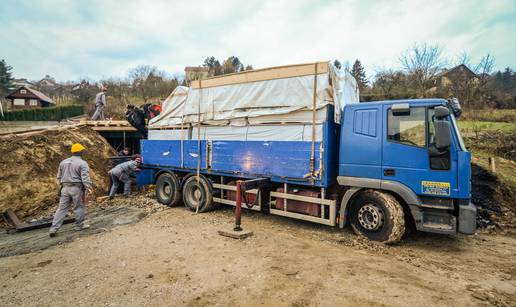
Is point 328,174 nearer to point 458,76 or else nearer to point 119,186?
point 119,186

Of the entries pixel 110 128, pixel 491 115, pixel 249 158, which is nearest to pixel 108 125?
pixel 110 128

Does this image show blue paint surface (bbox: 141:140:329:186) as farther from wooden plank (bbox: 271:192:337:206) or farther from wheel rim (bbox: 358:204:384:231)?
wheel rim (bbox: 358:204:384:231)

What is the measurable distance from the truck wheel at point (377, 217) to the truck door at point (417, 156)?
0.40m

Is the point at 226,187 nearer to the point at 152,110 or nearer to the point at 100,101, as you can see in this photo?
the point at 152,110

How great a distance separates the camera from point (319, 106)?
18.1 feet

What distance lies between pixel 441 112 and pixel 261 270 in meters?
3.64

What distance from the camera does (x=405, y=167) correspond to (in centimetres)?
496

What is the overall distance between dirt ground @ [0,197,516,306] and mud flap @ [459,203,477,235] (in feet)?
1.69

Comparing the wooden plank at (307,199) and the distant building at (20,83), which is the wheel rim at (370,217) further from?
the distant building at (20,83)

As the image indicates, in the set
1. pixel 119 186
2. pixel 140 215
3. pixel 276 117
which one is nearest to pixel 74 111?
pixel 119 186

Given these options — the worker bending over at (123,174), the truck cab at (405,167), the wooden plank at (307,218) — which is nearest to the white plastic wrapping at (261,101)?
the truck cab at (405,167)

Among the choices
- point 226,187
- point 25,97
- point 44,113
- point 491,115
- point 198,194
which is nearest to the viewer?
point 226,187

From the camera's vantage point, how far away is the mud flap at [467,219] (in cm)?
455

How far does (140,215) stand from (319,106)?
5062 millimetres
